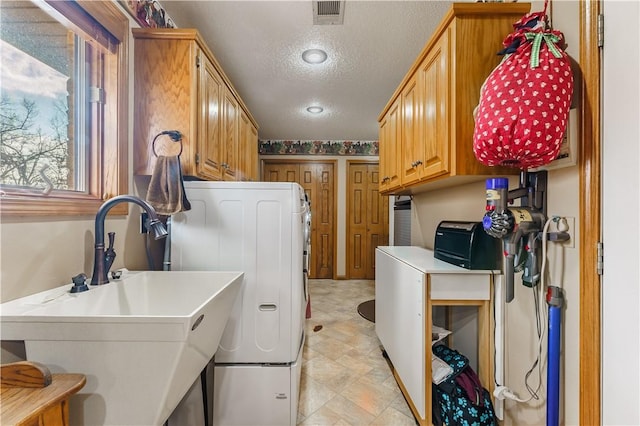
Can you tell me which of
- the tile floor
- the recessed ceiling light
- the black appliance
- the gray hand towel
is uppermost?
the recessed ceiling light

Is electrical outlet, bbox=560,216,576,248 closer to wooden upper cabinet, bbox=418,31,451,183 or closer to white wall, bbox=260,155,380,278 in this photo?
wooden upper cabinet, bbox=418,31,451,183

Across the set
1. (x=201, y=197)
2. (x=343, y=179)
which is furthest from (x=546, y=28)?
(x=343, y=179)

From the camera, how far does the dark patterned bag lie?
135 centimetres

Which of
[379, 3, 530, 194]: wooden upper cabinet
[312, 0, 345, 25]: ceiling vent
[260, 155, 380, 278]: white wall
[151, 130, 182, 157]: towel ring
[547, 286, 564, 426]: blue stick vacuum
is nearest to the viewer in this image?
[547, 286, 564, 426]: blue stick vacuum

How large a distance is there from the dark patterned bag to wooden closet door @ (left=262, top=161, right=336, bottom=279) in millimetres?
3391

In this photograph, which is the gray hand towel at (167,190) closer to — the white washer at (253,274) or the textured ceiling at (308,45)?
the white washer at (253,274)

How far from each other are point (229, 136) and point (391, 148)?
1.36 meters

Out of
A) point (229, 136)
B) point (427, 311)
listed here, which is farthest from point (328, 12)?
point (427, 311)

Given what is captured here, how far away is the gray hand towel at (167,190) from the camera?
134cm

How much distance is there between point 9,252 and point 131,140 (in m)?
0.81

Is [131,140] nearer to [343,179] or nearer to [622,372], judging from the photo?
[622,372]

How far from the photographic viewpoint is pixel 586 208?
908mm

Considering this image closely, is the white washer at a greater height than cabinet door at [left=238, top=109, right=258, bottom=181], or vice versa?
cabinet door at [left=238, top=109, right=258, bottom=181]

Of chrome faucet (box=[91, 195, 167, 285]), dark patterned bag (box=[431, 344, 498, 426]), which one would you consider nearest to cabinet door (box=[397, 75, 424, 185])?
dark patterned bag (box=[431, 344, 498, 426])
